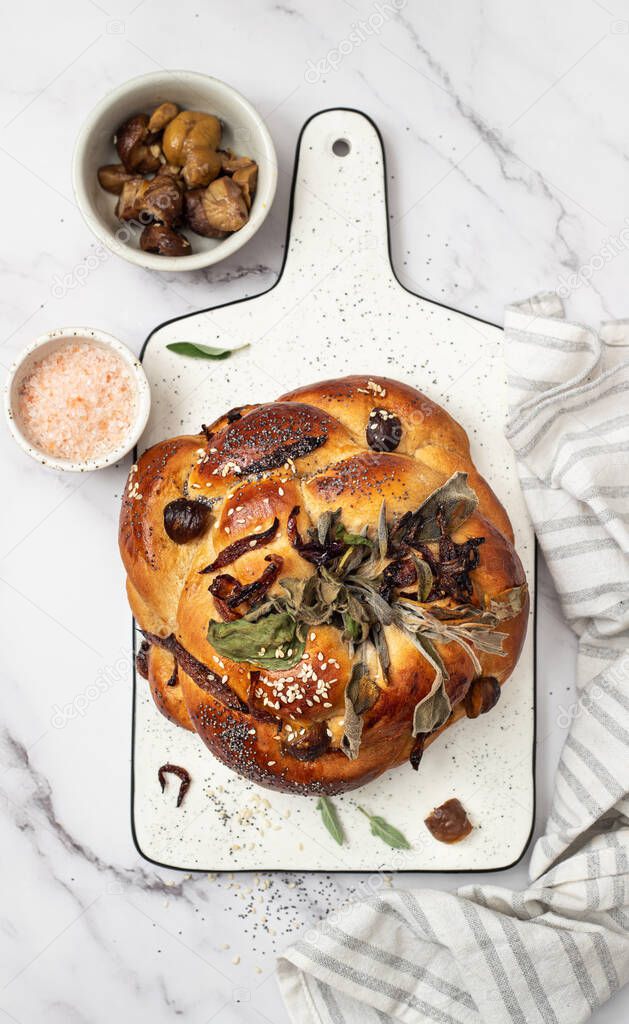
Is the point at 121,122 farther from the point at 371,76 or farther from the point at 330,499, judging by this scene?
the point at 330,499

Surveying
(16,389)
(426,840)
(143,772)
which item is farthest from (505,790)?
(16,389)

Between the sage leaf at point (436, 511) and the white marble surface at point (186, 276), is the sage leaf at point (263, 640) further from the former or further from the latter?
the white marble surface at point (186, 276)

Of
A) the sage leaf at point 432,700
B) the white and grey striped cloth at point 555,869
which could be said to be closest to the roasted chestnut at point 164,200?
the white and grey striped cloth at point 555,869

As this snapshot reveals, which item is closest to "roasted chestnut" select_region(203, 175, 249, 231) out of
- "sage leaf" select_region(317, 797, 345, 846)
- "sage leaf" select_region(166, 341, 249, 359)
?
"sage leaf" select_region(166, 341, 249, 359)

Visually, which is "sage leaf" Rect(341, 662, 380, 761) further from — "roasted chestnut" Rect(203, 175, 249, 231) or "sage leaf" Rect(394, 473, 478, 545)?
"roasted chestnut" Rect(203, 175, 249, 231)

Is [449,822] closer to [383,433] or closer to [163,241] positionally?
[383,433]

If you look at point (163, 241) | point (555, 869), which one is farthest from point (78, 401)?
point (555, 869)

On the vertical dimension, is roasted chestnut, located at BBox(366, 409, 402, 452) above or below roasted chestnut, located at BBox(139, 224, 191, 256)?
above
